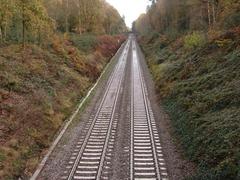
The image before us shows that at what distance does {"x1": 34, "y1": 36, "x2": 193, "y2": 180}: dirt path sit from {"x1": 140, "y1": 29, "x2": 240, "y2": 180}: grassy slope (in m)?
0.97

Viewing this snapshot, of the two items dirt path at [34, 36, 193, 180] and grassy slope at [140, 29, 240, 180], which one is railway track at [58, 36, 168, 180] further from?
grassy slope at [140, 29, 240, 180]

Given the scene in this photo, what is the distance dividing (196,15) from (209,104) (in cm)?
4150

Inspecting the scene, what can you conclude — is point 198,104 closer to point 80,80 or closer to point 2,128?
point 2,128

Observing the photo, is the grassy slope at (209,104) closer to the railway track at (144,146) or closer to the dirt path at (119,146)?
the dirt path at (119,146)

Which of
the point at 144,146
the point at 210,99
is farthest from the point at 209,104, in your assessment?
the point at 144,146

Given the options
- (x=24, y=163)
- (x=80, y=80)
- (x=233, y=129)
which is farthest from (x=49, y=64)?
(x=233, y=129)

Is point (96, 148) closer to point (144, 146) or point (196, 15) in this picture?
point (144, 146)

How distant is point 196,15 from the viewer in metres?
60.8

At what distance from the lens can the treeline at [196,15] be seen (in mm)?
39844

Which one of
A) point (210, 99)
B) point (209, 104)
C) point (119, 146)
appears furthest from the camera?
point (210, 99)

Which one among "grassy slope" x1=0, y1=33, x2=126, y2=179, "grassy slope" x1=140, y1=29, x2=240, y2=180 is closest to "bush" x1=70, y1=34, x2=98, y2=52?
"grassy slope" x1=0, y1=33, x2=126, y2=179

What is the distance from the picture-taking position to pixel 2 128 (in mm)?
20172

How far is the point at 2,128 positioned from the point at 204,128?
35.1 ft

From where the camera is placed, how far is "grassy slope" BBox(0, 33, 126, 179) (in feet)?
60.5
